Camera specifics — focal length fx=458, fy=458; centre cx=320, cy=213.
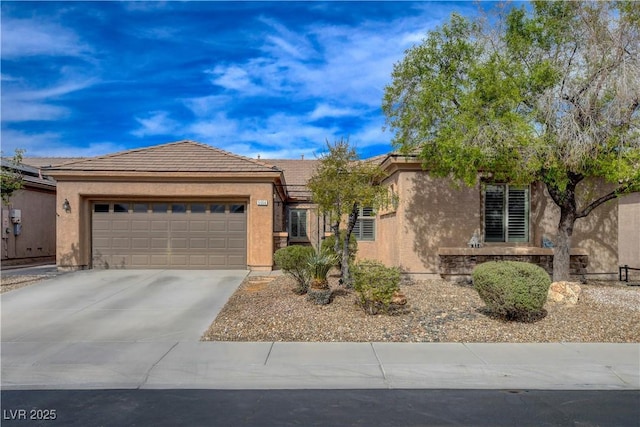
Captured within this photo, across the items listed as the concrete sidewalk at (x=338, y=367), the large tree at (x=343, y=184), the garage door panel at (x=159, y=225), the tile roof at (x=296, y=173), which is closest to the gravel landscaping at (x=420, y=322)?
the concrete sidewalk at (x=338, y=367)

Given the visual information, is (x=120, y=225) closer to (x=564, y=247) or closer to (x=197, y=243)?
(x=197, y=243)

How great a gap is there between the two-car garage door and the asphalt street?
10740 millimetres

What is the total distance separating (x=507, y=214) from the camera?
14125mm

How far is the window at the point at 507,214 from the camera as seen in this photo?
46.3 feet

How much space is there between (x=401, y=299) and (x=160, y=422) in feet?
17.3

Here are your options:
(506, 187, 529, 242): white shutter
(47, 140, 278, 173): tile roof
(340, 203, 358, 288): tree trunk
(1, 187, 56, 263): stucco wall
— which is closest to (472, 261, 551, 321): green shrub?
(340, 203, 358, 288): tree trunk

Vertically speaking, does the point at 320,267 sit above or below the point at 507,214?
below

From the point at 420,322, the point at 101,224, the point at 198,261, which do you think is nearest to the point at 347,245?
the point at 420,322

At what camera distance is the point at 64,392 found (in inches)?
214

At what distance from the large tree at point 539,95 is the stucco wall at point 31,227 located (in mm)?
16176

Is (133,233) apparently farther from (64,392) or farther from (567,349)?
(567,349)

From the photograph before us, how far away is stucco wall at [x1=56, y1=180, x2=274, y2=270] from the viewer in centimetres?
1560

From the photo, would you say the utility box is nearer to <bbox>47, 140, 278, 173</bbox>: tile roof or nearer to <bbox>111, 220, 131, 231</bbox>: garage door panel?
<bbox>47, 140, 278, 173</bbox>: tile roof

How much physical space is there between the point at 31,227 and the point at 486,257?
18.2 metres
